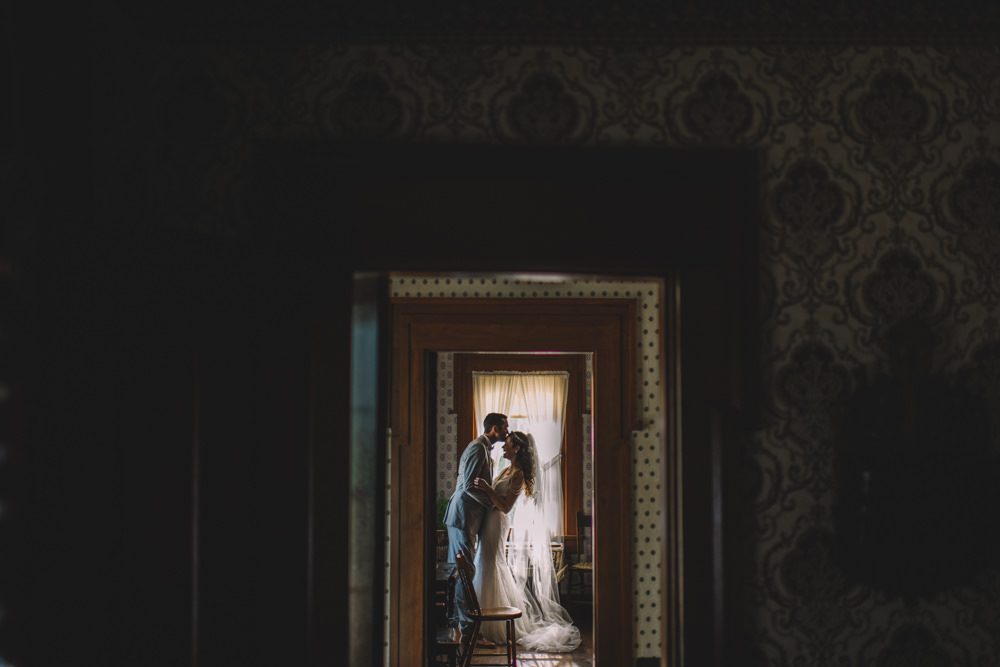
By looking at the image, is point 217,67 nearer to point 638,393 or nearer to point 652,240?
point 652,240

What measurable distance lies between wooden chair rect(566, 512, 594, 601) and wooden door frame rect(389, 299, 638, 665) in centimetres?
379

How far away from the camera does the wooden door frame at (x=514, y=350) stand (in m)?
4.21

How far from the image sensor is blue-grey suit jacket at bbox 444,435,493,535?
679cm

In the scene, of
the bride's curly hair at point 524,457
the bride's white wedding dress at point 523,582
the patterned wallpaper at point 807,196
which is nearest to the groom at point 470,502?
the bride's white wedding dress at point 523,582

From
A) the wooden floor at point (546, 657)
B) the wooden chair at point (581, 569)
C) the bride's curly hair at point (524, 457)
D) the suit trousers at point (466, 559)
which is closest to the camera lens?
the suit trousers at point (466, 559)

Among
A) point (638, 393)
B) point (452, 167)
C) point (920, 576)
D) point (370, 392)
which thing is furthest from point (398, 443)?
point (920, 576)

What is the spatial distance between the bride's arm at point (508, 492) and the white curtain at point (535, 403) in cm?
178

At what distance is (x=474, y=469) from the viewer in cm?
684

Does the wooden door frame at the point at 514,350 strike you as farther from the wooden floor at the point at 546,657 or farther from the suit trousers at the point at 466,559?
the wooden floor at the point at 546,657

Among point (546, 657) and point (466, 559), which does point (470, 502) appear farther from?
point (546, 657)

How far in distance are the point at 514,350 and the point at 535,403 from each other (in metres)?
4.68

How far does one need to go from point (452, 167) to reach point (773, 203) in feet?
2.80

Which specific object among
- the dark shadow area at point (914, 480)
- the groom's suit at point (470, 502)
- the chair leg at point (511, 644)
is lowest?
the chair leg at point (511, 644)

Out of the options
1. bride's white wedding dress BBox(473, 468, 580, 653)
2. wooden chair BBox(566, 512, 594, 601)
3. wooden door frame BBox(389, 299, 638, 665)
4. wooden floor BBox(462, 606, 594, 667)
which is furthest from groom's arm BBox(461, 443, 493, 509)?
wooden door frame BBox(389, 299, 638, 665)
